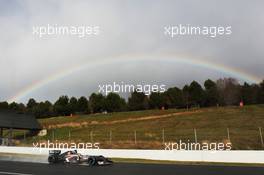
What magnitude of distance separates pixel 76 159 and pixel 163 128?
42756 millimetres

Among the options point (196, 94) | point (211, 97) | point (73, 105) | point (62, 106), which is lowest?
point (62, 106)

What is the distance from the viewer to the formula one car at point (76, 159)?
28.9 meters

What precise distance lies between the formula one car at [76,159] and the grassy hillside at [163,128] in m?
20.5

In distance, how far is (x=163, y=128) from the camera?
72062 millimetres

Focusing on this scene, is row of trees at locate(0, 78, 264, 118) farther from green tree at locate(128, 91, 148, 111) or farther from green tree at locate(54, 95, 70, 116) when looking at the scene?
green tree at locate(54, 95, 70, 116)

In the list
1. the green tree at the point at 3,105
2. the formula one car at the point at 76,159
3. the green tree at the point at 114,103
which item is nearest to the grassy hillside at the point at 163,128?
the green tree at the point at 114,103

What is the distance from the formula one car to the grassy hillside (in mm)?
20511

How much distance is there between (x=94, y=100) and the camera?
12119cm

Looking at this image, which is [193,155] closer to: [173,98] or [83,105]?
[173,98]

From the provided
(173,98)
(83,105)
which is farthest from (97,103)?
(173,98)

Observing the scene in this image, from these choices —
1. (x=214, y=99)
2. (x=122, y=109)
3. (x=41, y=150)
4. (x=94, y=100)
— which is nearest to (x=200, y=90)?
(x=214, y=99)

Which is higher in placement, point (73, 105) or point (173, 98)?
point (173, 98)

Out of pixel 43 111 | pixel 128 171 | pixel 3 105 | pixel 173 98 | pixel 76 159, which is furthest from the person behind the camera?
pixel 3 105

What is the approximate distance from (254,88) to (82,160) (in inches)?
3834
